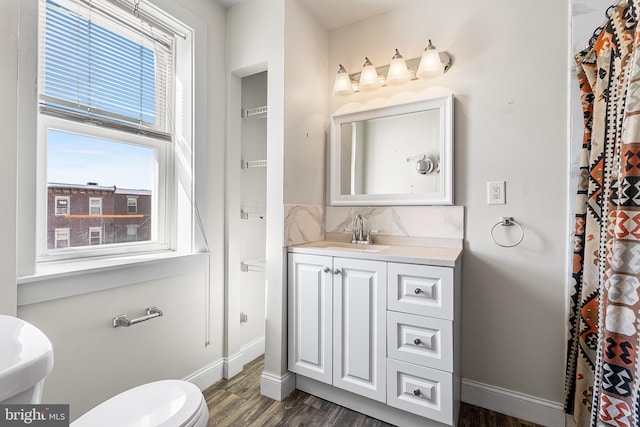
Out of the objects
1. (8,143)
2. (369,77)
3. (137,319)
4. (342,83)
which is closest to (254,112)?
(342,83)

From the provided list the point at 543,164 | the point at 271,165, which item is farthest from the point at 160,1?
the point at 543,164

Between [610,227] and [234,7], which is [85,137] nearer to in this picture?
[234,7]

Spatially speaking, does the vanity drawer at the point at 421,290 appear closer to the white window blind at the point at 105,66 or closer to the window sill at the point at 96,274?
the window sill at the point at 96,274

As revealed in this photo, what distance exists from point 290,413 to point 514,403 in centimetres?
124

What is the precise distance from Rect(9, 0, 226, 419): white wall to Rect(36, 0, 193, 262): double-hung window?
15cm

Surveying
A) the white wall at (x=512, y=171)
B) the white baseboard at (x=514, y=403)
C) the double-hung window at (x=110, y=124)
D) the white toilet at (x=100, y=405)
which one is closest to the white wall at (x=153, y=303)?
the double-hung window at (x=110, y=124)

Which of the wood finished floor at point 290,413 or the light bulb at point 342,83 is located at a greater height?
the light bulb at point 342,83

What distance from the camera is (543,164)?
164 cm

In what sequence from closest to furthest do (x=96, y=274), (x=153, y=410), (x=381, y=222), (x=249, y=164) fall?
(x=153, y=410) < (x=96, y=274) < (x=381, y=222) < (x=249, y=164)

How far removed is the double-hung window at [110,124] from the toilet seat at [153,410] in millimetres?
830

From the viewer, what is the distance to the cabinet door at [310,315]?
175cm

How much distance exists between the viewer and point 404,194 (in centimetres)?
201

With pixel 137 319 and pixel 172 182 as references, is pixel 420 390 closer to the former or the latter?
pixel 137 319

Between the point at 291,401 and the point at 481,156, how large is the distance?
1.83 m
